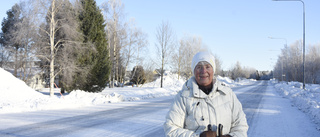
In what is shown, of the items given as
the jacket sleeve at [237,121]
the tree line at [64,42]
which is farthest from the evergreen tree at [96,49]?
the jacket sleeve at [237,121]

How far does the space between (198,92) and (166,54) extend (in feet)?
101

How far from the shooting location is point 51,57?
1800cm

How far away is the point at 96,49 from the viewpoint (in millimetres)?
22344

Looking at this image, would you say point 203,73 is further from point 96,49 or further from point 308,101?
point 96,49

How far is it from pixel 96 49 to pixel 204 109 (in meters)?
21.2

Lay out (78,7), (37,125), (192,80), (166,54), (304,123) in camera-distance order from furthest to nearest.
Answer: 1. (166,54)
2. (78,7)
3. (304,123)
4. (37,125)
5. (192,80)

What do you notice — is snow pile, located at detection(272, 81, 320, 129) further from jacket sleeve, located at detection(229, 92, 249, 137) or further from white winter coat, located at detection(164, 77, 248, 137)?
white winter coat, located at detection(164, 77, 248, 137)

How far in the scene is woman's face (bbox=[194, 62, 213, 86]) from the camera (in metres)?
2.40

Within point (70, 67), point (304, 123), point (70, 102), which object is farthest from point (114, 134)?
point (70, 67)

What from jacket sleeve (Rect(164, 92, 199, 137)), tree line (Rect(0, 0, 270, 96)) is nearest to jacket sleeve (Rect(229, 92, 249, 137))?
jacket sleeve (Rect(164, 92, 199, 137))

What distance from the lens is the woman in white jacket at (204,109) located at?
229 centimetres

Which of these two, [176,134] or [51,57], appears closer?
[176,134]

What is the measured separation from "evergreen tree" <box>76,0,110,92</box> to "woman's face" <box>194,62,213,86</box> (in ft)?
65.1

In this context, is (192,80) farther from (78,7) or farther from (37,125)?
(78,7)
